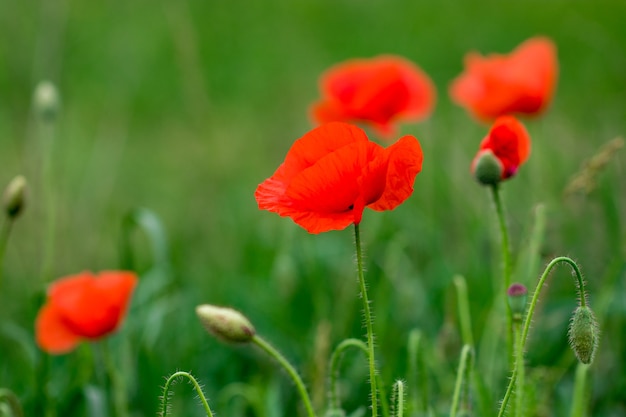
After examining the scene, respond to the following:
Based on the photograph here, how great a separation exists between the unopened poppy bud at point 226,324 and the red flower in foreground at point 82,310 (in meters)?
0.70

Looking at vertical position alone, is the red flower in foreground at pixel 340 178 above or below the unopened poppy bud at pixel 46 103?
below

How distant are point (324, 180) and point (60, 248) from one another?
2.42 metres

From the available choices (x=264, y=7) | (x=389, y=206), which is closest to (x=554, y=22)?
(x=264, y=7)

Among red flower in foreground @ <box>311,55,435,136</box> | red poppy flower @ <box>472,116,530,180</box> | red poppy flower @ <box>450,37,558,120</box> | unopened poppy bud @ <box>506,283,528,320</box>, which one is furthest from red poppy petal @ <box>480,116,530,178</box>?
red flower in foreground @ <box>311,55,435,136</box>

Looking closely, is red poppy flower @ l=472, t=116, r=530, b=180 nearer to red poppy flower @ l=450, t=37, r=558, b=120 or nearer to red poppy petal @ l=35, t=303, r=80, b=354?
red poppy flower @ l=450, t=37, r=558, b=120

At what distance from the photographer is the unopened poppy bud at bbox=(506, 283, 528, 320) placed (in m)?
1.43

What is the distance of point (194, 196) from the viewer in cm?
441

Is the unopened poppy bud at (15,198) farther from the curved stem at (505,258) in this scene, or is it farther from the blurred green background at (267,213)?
the curved stem at (505,258)

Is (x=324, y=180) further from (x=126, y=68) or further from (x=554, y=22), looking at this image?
(x=554, y=22)

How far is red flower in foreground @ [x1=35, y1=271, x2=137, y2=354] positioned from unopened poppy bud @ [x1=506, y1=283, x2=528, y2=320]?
3.01 ft

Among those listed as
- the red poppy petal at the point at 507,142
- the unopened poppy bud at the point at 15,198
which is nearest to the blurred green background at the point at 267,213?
the unopened poppy bud at the point at 15,198

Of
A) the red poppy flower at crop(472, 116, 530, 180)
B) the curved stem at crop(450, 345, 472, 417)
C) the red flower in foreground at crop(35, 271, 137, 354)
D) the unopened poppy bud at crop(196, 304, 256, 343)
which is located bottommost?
the curved stem at crop(450, 345, 472, 417)

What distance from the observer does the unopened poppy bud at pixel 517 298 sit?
143 centimetres

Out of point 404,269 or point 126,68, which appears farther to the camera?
point 126,68
